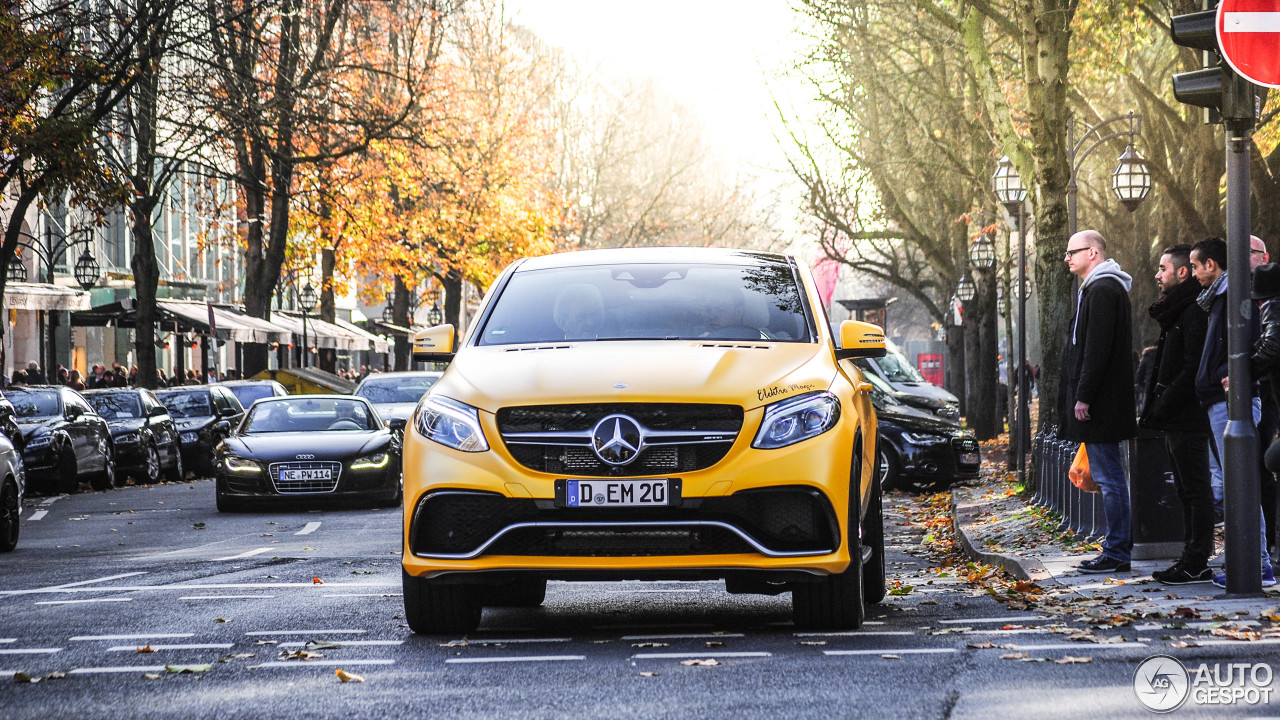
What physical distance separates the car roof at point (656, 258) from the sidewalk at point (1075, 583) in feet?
7.42

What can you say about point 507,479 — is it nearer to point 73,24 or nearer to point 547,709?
point 547,709

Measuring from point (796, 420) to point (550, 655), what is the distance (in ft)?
4.67

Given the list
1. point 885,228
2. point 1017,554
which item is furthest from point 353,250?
point 1017,554

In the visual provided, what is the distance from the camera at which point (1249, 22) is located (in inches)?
331

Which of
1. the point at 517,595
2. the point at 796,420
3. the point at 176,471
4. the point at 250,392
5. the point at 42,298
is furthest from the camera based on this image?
the point at 250,392

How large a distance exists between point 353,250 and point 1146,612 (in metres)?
42.7

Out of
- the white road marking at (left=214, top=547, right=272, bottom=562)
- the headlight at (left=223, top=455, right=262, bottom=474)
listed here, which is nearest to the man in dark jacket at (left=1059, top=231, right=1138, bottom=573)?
the white road marking at (left=214, top=547, right=272, bottom=562)

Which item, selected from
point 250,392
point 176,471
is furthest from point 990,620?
point 250,392

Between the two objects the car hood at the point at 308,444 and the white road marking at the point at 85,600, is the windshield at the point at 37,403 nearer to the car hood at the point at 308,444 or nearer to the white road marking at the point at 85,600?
the car hood at the point at 308,444

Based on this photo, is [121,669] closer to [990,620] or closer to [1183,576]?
[990,620]

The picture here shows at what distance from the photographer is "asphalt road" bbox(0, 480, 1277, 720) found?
6.14 meters

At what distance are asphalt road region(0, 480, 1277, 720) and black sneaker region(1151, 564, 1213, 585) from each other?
96 centimetres

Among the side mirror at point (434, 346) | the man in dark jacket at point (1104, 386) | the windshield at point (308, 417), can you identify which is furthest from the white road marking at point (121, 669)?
the windshield at point (308, 417)

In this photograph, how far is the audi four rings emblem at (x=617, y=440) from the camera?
7484 millimetres
